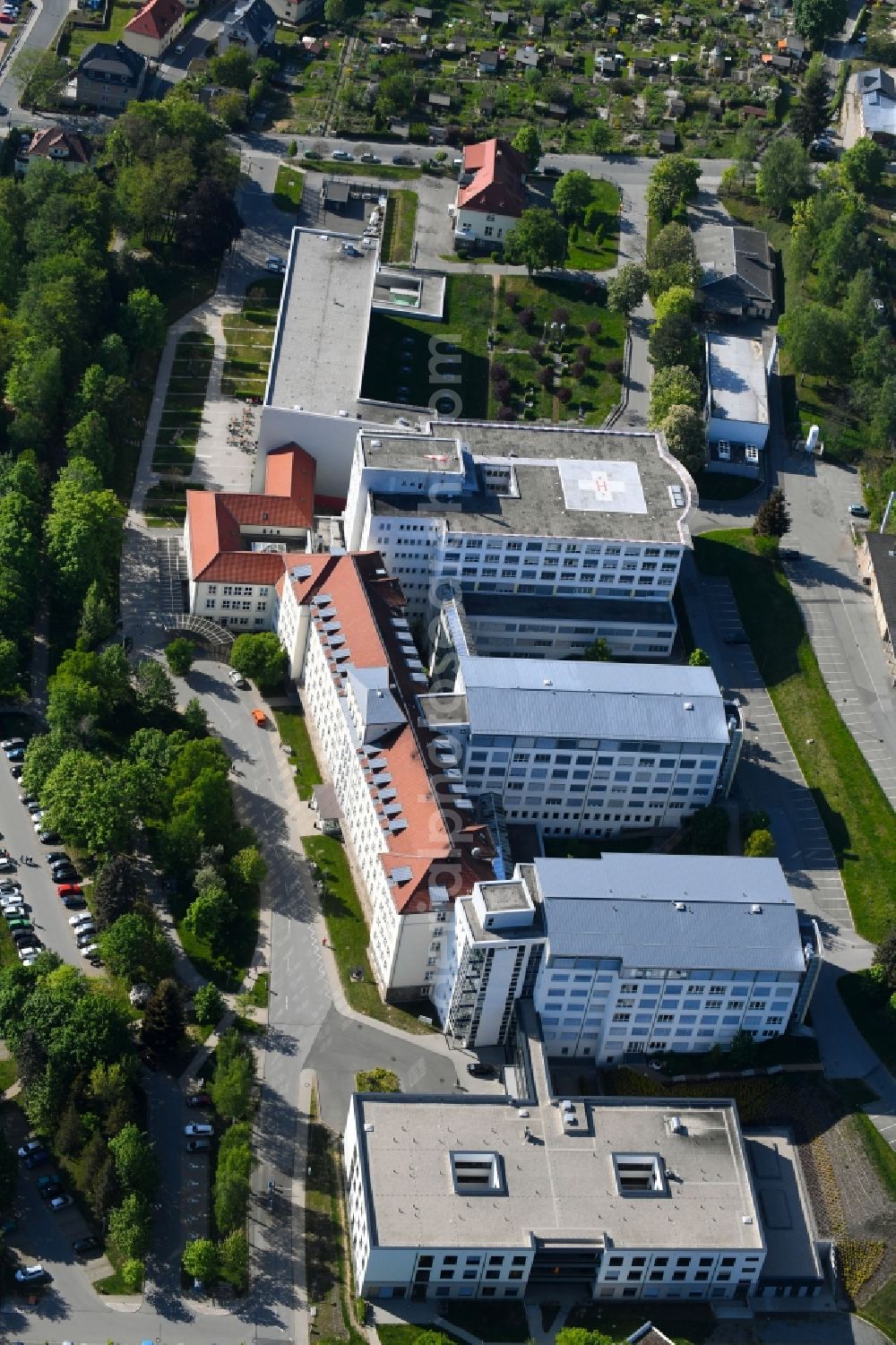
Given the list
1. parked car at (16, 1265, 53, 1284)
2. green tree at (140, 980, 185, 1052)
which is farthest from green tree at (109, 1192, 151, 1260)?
green tree at (140, 980, 185, 1052)

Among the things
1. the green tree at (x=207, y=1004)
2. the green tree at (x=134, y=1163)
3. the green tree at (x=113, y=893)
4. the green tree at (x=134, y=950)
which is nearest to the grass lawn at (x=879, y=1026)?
the green tree at (x=207, y=1004)

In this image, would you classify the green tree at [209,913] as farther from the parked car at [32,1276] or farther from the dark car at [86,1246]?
the parked car at [32,1276]

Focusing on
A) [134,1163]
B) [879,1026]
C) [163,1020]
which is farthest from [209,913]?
[879,1026]

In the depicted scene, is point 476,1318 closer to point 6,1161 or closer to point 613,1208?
point 613,1208

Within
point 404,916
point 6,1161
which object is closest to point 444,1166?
point 404,916

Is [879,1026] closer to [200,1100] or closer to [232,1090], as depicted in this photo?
[232,1090]

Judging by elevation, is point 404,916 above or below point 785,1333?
above
